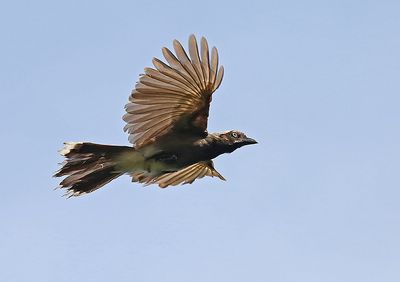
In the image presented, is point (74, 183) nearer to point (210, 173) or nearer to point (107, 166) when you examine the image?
point (107, 166)

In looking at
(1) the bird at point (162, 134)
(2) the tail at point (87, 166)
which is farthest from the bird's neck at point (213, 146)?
(2) the tail at point (87, 166)

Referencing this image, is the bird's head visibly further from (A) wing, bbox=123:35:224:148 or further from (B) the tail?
(B) the tail

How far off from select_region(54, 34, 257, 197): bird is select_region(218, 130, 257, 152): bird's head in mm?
15

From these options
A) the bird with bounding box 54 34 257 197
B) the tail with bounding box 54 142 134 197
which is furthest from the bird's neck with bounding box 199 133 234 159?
the tail with bounding box 54 142 134 197

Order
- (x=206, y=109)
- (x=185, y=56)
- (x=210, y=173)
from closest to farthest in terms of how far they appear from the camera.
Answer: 1. (x=185, y=56)
2. (x=206, y=109)
3. (x=210, y=173)

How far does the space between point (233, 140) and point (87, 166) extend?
2331 mm

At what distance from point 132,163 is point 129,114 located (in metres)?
0.78

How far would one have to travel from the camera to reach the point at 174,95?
57.9 ft

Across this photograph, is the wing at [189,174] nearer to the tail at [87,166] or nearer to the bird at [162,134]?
the bird at [162,134]

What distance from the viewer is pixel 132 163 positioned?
58.2ft

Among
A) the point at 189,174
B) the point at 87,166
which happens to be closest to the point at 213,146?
the point at 189,174

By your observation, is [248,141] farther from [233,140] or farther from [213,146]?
[213,146]

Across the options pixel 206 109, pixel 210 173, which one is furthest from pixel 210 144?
pixel 210 173

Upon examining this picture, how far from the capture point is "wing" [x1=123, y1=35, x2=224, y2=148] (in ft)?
55.6
